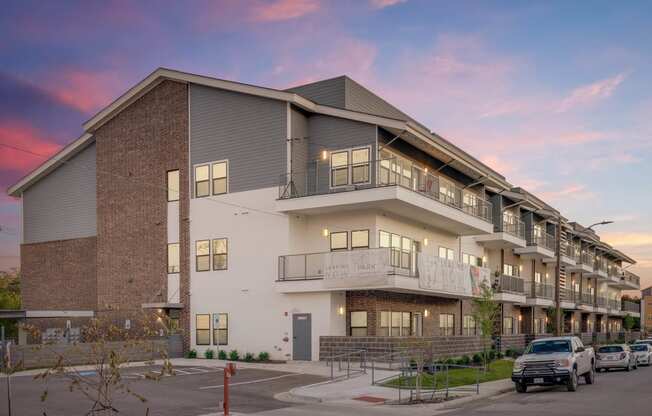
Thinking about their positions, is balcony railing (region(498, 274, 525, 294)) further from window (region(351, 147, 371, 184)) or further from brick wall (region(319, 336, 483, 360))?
window (region(351, 147, 371, 184))

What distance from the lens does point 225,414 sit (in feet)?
52.0

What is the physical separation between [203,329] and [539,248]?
3087cm

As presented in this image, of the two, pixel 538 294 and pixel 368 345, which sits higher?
pixel 538 294

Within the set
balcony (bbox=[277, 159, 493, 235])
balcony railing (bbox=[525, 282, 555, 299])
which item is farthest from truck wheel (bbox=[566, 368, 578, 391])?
balcony railing (bbox=[525, 282, 555, 299])

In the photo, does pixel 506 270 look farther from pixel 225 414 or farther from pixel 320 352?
pixel 225 414

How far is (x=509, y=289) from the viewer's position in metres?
47.5

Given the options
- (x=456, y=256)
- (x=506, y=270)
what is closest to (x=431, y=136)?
(x=456, y=256)

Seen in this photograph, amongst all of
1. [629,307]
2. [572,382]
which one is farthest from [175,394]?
[629,307]

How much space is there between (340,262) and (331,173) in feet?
15.7

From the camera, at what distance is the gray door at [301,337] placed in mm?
32406

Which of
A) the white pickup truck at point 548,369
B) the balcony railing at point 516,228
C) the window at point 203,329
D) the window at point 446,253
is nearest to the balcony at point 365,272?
the window at point 446,253

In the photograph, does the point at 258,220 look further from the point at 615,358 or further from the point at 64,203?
the point at 615,358

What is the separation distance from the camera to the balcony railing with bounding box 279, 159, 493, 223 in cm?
3173

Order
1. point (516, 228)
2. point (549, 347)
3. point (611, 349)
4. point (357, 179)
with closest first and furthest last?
point (549, 347)
point (357, 179)
point (611, 349)
point (516, 228)
